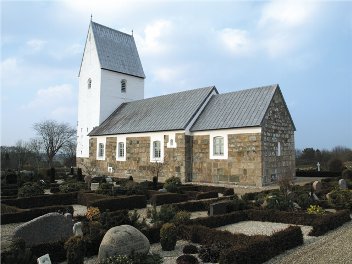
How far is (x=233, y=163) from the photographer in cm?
1598

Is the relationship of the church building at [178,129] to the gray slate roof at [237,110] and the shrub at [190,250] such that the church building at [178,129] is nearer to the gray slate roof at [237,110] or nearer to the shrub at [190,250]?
the gray slate roof at [237,110]

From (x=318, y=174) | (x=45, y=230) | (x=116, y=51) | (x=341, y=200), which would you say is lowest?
(x=45, y=230)

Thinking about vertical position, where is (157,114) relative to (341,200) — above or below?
above

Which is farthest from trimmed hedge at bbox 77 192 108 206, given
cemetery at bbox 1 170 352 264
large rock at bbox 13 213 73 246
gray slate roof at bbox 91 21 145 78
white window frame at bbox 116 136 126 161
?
gray slate roof at bbox 91 21 145 78

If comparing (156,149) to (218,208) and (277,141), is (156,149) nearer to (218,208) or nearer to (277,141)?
(277,141)

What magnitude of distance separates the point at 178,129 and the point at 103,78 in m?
9.68

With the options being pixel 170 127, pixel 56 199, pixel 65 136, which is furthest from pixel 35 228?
pixel 65 136

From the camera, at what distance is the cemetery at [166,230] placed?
4777 millimetres

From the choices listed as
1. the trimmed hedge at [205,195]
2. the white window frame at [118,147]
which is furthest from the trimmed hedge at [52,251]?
the white window frame at [118,147]

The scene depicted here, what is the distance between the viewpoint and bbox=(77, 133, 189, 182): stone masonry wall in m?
17.8

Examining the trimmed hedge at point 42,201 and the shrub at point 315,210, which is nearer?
the shrub at point 315,210

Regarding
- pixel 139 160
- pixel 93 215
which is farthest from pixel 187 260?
pixel 139 160

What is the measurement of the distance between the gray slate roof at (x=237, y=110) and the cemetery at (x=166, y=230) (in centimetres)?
528

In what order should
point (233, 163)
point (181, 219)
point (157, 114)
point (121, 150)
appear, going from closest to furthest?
point (181, 219)
point (233, 163)
point (157, 114)
point (121, 150)
